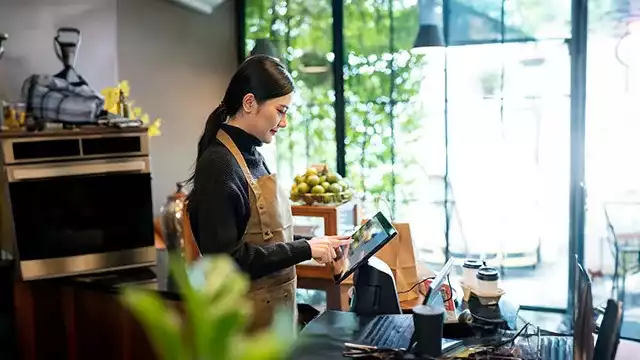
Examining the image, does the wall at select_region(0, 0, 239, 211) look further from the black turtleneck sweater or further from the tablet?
the tablet

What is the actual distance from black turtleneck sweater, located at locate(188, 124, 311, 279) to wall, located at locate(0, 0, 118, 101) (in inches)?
63.0

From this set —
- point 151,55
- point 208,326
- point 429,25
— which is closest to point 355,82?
point 429,25

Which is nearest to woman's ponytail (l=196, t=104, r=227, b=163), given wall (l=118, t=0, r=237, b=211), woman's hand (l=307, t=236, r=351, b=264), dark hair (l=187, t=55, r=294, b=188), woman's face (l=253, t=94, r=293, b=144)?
dark hair (l=187, t=55, r=294, b=188)

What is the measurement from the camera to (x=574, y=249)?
4.00 metres

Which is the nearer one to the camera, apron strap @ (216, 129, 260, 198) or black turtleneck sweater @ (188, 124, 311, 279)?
black turtleneck sweater @ (188, 124, 311, 279)

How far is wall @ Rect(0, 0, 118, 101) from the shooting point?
119 inches

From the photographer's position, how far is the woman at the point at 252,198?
71.0 inches

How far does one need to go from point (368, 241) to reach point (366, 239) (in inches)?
1.1

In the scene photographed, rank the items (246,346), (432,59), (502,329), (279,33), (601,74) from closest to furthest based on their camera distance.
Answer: (246,346)
(502,329)
(601,74)
(432,59)
(279,33)

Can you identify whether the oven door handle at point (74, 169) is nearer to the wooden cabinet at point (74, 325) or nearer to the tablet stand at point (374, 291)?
the wooden cabinet at point (74, 325)

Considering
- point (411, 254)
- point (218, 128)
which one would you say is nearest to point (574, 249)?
point (411, 254)

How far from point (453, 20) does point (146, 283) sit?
2401 mm

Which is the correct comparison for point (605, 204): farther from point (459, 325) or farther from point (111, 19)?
point (111, 19)

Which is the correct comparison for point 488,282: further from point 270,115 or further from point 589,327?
point 270,115
